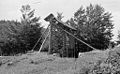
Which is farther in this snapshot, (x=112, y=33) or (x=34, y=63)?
(x=112, y=33)

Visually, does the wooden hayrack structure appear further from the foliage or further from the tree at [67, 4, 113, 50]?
the tree at [67, 4, 113, 50]

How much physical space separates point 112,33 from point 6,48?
53.4ft

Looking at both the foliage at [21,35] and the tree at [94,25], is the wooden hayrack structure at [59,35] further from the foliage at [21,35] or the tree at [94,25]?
the tree at [94,25]

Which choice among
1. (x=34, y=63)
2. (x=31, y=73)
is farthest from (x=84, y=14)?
(x=31, y=73)

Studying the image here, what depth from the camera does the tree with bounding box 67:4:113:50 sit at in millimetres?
33375

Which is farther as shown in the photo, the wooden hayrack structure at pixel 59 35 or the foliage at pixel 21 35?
the foliage at pixel 21 35

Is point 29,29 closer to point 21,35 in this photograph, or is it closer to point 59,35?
point 21,35

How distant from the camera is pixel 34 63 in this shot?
39.3 ft

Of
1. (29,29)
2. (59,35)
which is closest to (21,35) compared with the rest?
(29,29)

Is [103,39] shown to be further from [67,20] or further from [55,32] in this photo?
[55,32]

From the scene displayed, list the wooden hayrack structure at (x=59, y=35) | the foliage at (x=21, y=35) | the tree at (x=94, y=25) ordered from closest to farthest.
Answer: the wooden hayrack structure at (x=59, y=35)
the foliage at (x=21, y=35)
the tree at (x=94, y=25)

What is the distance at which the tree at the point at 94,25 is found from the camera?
3338cm

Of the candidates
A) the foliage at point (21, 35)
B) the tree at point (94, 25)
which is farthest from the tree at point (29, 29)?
the tree at point (94, 25)

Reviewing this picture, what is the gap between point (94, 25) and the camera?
34844 mm
